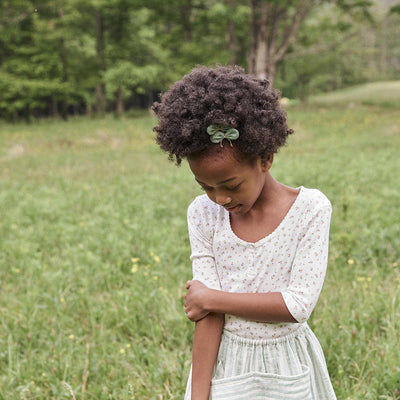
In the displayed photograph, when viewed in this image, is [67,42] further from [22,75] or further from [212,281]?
[212,281]

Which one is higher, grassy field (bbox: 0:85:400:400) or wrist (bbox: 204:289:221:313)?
wrist (bbox: 204:289:221:313)

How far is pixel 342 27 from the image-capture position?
18938mm

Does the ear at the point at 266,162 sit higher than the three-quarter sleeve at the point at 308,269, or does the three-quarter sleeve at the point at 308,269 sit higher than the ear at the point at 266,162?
the ear at the point at 266,162

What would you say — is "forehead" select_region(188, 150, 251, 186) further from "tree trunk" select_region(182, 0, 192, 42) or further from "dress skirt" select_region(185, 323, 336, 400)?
"tree trunk" select_region(182, 0, 192, 42)

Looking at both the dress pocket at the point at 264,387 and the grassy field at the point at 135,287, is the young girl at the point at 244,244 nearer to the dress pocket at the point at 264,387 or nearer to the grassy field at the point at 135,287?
the dress pocket at the point at 264,387

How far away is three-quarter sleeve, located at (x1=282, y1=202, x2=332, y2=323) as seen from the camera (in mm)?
1412

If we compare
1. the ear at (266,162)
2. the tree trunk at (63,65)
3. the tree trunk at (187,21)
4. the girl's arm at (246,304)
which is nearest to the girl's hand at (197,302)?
the girl's arm at (246,304)

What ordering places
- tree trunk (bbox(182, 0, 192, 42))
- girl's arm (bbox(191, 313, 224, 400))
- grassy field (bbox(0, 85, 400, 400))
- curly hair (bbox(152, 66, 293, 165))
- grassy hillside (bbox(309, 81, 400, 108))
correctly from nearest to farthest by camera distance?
1. curly hair (bbox(152, 66, 293, 165))
2. girl's arm (bbox(191, 313, 224, 400))
3. grassy field (bbox(0, 85, 400, 400))
4. tree trunk (bbox(182, 0, 192, 42))
5. grassy hillside (bbox(309, 81, 400, 108))

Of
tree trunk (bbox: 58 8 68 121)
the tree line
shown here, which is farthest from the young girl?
tree trunk (bbox: 58 8 68 121)

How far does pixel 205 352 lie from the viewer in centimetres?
154

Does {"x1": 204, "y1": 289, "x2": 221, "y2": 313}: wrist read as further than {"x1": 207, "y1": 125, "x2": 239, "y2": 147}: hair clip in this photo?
Yes

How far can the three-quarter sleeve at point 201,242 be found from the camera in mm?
1584

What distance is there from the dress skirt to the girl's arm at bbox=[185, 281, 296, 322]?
14 centimetres

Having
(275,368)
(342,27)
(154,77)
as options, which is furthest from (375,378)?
(154,77)
